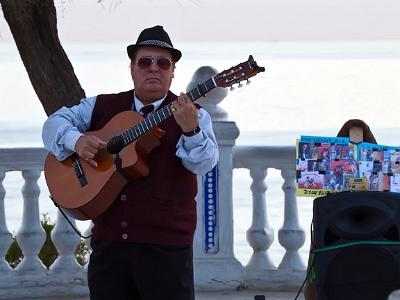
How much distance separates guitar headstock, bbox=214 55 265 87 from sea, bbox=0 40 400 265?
57 centimetres

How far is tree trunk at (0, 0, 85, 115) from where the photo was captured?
7.15m

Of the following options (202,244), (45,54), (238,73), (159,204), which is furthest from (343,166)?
(45,54)

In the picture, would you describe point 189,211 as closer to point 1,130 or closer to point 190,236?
point 190,236

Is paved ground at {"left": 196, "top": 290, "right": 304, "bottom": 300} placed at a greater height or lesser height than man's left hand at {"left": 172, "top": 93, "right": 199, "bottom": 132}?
lesser

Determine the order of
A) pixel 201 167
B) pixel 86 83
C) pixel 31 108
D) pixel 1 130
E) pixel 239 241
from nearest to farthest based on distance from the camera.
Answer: pixel 201 167 → pixel 239 241 → pixel 1 130 → pixel 31 108 → pixel 86 83

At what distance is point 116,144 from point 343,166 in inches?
38.7

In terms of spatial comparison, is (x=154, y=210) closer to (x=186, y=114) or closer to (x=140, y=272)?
(x=140, y=272)

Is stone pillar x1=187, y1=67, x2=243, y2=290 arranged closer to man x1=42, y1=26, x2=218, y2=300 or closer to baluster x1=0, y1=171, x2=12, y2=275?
baluster x1=0, y1=171, x2=12, y2=275

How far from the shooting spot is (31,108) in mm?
26219

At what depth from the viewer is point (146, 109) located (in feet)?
16.2

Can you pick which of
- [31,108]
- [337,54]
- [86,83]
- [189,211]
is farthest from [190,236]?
[337,54]

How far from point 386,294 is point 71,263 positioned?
2.56m

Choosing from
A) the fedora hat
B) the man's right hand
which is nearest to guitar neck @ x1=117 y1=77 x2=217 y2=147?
the man's right hand

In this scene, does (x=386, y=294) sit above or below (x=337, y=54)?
below
